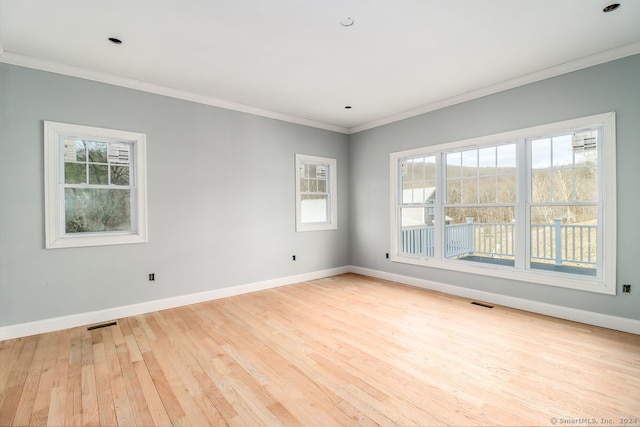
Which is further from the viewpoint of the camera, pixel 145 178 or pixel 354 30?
pixel 145 178

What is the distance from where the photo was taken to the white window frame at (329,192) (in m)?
5.24

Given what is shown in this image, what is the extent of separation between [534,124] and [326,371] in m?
3.75

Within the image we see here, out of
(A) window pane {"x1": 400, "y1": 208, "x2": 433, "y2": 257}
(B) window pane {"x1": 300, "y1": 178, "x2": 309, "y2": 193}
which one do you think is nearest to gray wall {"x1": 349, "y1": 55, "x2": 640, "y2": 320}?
(A) window pane {"x1": 400, "y1": 208, "x2": 433, "y2": 257}

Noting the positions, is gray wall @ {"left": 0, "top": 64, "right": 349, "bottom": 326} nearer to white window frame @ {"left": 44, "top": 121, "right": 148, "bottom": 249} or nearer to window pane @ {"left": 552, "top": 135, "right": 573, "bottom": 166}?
white window frame @ {"left": 44, "top": 121, "right": 148, "bottom": 249}

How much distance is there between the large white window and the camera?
10.6 feet

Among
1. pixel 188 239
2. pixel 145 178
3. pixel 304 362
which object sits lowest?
pixel 304 362

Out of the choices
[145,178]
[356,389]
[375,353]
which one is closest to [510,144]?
[375,353]

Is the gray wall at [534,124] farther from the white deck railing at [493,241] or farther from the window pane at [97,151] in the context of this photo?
the window pane at [97,151]

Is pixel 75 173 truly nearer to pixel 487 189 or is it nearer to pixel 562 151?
pixel 487 189

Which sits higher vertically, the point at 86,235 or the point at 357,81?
the point at 357,81

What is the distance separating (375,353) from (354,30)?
2952 millimetres

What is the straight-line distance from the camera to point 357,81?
3.77 meters

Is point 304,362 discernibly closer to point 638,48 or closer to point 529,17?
point 529,17

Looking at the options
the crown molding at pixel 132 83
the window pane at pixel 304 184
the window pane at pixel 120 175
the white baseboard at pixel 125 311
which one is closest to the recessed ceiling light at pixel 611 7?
the crown molding at pixel 132 83
